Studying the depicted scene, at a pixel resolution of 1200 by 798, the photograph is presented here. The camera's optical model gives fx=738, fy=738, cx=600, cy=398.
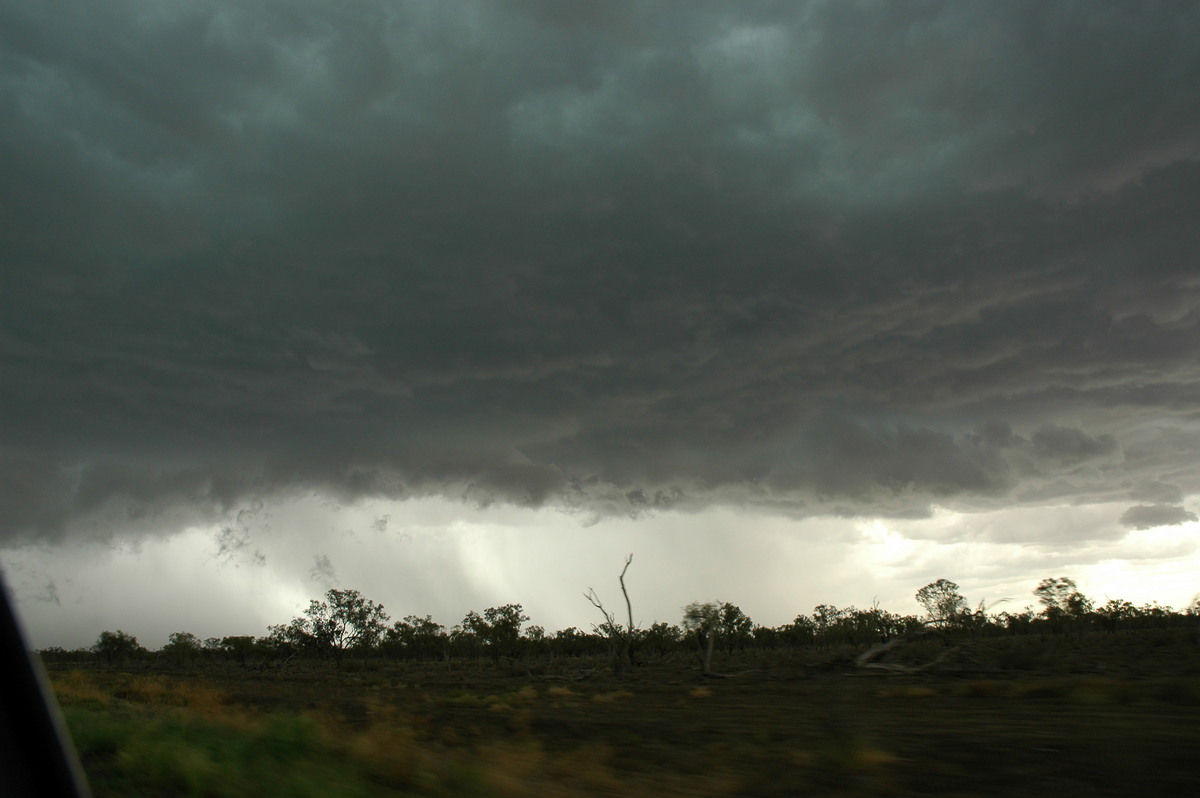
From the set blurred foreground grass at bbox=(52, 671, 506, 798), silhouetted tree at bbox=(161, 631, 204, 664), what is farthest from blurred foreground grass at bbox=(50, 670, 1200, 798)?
silhouetted tree at bbox=(161, 631, 204, 664)

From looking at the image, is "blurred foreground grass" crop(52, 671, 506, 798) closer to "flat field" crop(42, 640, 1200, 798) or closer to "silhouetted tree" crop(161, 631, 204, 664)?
"flat field" crop(42, 640, 1200, 798)

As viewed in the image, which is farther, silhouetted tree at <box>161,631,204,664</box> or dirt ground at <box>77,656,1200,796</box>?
silhouetted tree at <box>161,631,204,664</box>

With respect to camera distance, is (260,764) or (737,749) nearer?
(260,764)

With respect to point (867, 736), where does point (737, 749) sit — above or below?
below

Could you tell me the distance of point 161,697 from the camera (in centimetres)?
3650

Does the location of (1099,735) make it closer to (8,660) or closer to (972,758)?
(972,758)

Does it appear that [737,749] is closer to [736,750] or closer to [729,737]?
[736,750]

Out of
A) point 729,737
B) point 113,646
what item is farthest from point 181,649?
point 729,737

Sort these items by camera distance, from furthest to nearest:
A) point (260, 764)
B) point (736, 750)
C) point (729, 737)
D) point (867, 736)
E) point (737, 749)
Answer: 1. point (729, 737)
2. point (867, 736)
3. point (737, 749)
4. point (736, 750)
5. point (260, 764)

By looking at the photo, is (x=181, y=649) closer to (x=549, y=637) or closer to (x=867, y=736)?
(x=549, y=637)

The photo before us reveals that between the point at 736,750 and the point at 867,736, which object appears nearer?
the point at 736,750

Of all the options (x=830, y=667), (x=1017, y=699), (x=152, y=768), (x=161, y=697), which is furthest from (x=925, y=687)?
(x=161, y=697)

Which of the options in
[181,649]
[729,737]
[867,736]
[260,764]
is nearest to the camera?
[260,764]

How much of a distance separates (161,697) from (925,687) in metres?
35.0
